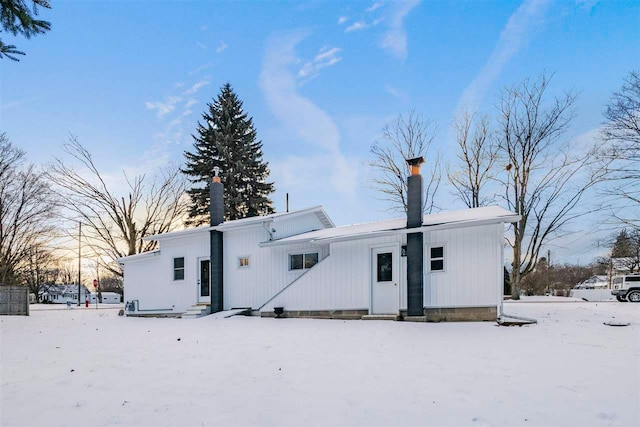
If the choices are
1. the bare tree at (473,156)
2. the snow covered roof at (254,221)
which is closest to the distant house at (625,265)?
the bare tree at (473,156)

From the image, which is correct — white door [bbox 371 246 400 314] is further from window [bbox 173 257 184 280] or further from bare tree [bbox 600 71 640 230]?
bare tree [bbox 600 71 640 230]

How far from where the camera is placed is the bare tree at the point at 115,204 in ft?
86.5

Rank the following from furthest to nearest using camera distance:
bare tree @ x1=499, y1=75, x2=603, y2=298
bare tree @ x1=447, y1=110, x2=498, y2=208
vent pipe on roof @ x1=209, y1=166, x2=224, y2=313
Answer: bare tree @ x1=447, y1=110, x2=498, y2=208
bare tree @ x1=499, y1=75, x2=603, y2=298
vent pipe on roof @ x1=209, y1=166, x2=224, y2=313

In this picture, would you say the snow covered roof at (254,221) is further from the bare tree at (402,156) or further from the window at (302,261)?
the bare tree at (402,156)

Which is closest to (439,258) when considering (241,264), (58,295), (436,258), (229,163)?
(436,258)

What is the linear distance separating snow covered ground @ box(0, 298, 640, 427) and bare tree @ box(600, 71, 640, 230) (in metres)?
15.5

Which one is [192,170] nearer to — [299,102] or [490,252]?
[299,102]

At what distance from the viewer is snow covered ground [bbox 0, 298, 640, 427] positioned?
3.49 m

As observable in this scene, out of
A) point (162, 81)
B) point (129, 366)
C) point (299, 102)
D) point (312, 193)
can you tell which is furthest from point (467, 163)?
point (129, 366)

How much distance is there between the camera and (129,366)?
5406mm

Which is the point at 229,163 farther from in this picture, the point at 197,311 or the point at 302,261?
the point at 302,261

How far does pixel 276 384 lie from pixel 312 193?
906 inches

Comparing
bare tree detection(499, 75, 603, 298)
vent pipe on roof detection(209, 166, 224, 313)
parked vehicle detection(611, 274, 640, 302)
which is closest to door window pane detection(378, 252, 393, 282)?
vent pipe on roof detection(209, 166, 224, 313)

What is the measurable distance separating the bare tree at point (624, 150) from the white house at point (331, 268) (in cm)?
1294
